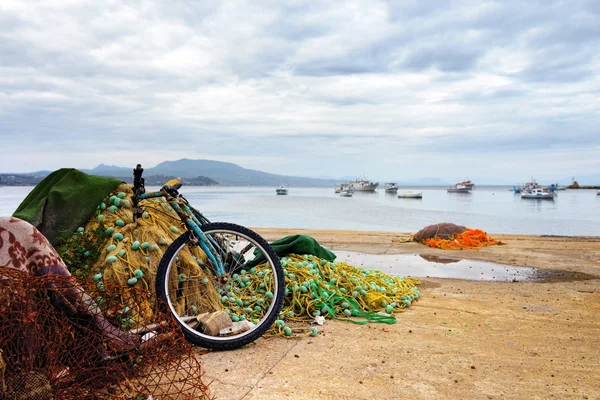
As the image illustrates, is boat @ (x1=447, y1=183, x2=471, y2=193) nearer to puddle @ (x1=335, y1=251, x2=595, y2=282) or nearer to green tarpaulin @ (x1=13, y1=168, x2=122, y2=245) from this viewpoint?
puddle @ (x1=335, y1=251, x2=595, y2=282)

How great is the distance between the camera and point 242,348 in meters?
3.98

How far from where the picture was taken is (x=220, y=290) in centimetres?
483

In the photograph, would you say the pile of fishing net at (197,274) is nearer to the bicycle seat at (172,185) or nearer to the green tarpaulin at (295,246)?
the green tarpaulin at (295,246)

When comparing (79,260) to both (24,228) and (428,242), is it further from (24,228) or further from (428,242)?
(428,242)

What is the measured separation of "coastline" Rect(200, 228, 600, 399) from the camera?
10.4ft

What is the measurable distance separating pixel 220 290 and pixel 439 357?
2.34 m

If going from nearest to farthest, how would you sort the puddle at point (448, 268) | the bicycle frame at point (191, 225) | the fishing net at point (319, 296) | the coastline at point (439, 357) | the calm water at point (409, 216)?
the coastline at point (439, 357) → the bicycle frame at point (191, 225) → the fishing net at point (319, 296) → the puddle at point (448, 268) → the calm water at point (409, 216)

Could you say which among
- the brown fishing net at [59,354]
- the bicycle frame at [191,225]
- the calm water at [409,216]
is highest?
the bicycle frame at [191,225]

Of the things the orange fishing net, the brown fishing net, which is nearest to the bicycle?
the brown fishing net

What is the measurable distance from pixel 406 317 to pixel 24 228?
13.2ft

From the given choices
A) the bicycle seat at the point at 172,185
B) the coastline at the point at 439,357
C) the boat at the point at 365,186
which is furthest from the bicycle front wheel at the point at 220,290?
the boat at the point at 365,186

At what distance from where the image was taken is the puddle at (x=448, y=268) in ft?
27.7

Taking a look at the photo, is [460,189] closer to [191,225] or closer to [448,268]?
[448,268]

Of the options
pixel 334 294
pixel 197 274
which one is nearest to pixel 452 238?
pixel 334 294
